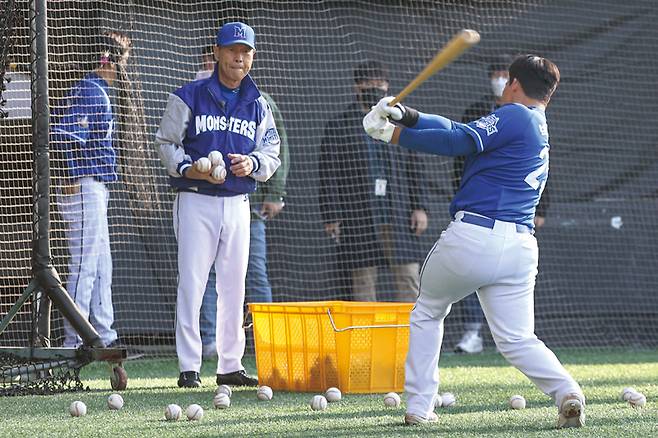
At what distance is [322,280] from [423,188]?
1083mm

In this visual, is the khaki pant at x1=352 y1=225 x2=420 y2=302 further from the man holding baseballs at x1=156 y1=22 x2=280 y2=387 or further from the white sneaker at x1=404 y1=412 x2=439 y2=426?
the white sneaker at x1=404 y1=412 x2=439 y2=426

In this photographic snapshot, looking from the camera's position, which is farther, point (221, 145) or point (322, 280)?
point (322, 280)

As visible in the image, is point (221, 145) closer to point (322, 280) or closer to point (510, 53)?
point (322, 280)

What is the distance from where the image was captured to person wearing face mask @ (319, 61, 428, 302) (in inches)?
352

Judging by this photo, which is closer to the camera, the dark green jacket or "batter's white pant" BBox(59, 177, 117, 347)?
"batter's white pant" BBox(59, 177, 117, 347)

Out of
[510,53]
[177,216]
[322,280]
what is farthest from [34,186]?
[510,53]

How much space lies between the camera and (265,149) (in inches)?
266

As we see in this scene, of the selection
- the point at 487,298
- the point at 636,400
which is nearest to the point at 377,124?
the point at 487,298

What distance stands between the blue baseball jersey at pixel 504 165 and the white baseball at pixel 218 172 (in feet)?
5.71

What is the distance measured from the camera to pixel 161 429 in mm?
4754

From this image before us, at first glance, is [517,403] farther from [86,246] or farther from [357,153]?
[357,153]

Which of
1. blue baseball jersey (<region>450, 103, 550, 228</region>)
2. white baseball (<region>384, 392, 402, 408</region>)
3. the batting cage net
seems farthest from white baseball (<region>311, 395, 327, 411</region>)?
the batting cage net

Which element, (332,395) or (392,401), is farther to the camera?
(332,395)

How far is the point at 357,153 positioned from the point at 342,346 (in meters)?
2.97
